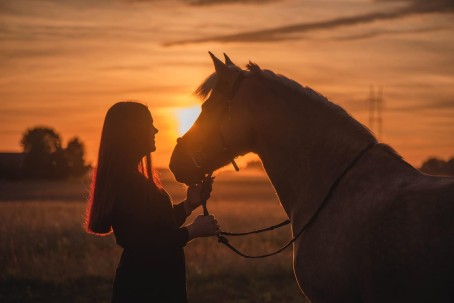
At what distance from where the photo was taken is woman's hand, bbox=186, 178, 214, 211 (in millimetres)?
5391

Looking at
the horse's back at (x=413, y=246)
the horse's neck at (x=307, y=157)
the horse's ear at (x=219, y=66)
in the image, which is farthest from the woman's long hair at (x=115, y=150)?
the horse's back at (x=413, y=246)

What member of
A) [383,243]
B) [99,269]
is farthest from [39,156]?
[383,243]

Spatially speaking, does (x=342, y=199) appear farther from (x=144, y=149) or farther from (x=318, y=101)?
(x=144, y=149)

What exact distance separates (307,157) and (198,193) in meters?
1.06

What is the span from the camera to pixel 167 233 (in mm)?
5047

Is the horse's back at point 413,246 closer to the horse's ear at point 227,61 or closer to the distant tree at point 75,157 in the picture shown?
the horse's ear at point 227,61

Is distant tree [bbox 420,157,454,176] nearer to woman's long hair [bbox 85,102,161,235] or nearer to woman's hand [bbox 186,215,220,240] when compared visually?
woman's hand [bbox 186,215,220,240]

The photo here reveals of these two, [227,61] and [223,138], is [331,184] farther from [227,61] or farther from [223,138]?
[227,61]

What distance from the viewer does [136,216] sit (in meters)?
5.01

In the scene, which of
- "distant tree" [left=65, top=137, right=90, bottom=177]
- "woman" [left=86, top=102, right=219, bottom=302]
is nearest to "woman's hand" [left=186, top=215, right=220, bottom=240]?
"woman" [left=86, top=102, right=219, bottom=302]

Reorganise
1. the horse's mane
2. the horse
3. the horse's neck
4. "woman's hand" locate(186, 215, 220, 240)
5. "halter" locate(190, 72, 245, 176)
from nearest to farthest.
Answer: the horse → the horse's neck → the horse's mane → "halter" locate(190, 72, 245, 176) → "woman's hand" locate(186, 215, 220, 240)

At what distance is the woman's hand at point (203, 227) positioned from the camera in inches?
204

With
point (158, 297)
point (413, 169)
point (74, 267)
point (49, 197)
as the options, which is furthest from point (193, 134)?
point (49, 197)

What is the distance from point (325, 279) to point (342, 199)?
0.50m
